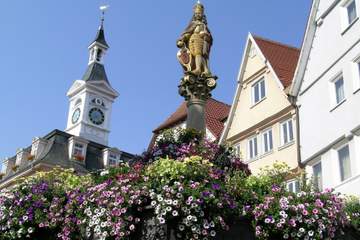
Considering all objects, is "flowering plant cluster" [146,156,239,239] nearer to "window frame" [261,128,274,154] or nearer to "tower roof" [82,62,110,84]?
"window frame" [261,128,274,154]

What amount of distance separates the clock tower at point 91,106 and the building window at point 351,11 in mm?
56404

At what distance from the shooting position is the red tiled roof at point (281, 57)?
78.2 feet

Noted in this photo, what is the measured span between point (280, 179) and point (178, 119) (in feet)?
70.3

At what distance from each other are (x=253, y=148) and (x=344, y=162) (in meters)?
7.45

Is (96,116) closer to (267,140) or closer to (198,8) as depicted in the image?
(267,140)

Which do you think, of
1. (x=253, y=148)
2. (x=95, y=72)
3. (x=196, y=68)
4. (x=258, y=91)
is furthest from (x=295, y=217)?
(x=95, y=72)

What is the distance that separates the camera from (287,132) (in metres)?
22.4

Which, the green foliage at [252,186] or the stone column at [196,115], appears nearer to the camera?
the green foliage at [252,186]

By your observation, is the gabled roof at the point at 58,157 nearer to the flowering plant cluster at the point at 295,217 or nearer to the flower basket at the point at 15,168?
the flower basket at the point at 15,168

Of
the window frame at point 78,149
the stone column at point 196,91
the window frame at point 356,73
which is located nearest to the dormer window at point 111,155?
the window frame at point 78,149

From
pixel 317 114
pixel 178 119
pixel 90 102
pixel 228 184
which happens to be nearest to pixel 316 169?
pixel 317 114

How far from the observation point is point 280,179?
10.1 m

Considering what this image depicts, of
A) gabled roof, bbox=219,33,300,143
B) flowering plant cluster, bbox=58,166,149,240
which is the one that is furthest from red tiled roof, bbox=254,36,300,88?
flowering plant cluster, bbox=58,166,149,240

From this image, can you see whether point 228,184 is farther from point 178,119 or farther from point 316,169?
point 178,119
